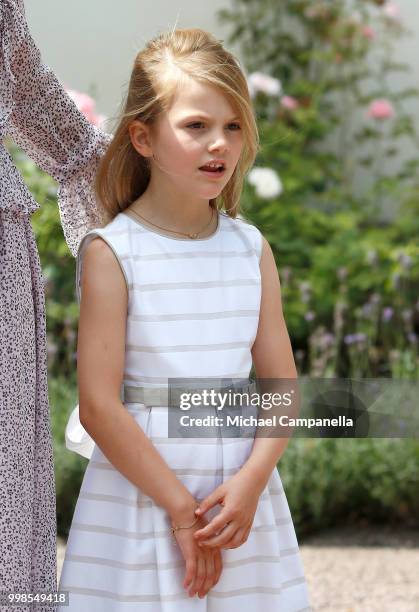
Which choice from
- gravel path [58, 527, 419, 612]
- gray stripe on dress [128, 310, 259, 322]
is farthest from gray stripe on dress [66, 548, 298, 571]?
gravel path [58, 527, 419, 612]

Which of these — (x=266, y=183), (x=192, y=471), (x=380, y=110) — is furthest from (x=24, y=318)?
(x=380, y=110)

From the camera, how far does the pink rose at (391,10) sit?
550cm

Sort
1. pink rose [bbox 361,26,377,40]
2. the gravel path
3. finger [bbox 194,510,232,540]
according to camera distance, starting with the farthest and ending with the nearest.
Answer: pink rose [bbox 361,26,377,40] < the gravel path < finger [bbox 194,510,232,540]

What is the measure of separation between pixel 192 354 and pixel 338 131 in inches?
169

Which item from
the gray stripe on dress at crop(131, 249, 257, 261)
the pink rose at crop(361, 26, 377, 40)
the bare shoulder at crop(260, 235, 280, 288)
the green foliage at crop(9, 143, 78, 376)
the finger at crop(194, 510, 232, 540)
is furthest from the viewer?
the pink rose at crop(361, 26, 377, 40)

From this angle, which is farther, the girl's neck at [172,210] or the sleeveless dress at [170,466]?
the girl's neck at [172,210]

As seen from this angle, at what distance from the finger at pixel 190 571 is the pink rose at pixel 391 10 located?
437cm

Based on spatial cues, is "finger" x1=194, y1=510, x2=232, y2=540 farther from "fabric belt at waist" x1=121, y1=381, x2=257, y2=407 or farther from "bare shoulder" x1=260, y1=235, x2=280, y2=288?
"bare shoulder" x1=260, y1=235, x2=280, y2=288

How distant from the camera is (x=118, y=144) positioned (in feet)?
6.30

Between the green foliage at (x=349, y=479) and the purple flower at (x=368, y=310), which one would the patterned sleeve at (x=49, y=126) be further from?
the purple flower at (x=368, y=310)

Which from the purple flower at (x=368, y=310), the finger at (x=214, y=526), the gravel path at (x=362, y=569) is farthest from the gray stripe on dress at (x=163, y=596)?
the purple flower at (x=368, y=310)

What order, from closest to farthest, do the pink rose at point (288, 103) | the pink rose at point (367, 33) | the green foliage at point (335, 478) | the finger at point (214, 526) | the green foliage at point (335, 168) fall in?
1. the finger at point (214, 526)
2. the green foliage at point (335, 478)
3. the green foliage at point (335, 168)
4. the pink rose at point (288, 103)
5. the pink rose at point (367, 33)

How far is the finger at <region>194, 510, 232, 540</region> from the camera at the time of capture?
5.53 ft

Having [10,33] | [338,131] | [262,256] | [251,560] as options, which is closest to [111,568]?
[251,560]
